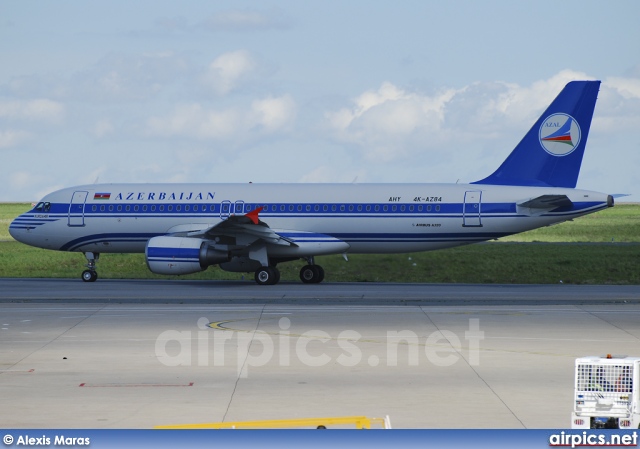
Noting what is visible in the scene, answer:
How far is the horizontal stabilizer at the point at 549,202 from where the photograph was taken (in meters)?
39.5

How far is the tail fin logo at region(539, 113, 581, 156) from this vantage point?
135ft

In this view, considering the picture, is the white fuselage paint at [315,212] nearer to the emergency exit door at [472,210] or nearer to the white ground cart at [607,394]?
the emergency exit door at [472,210]

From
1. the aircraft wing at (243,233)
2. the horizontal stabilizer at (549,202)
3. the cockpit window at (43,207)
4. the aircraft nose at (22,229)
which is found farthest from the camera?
the aircraft nose at (22,229)

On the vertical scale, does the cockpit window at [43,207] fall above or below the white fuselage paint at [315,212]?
above

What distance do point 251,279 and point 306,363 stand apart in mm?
27194

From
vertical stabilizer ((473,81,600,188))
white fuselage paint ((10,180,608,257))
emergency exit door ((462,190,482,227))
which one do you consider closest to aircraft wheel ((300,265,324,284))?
white fuselage paint ((10,180,608,257))

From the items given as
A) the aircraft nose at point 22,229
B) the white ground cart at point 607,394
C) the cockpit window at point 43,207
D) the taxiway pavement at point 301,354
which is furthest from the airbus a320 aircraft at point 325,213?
the white ground cart at point 607,394

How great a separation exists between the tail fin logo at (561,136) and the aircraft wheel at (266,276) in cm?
1188

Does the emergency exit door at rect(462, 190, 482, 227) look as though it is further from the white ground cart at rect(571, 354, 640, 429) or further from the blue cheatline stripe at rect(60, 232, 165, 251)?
the white ground cart at rect(571, 354, 640, 429)

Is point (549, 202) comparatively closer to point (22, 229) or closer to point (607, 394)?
point (22, 229)

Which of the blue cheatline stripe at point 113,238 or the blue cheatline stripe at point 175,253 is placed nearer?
the blue cheatline stripe at point 175,253

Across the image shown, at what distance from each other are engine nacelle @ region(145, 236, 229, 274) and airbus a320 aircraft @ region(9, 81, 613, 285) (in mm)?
39

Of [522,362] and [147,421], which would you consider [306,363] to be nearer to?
[522,362]

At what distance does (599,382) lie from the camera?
11.4 m
